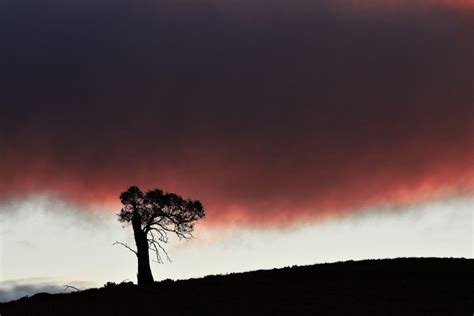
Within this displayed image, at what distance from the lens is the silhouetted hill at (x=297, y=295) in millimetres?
41562

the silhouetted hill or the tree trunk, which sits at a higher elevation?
the tree trunk

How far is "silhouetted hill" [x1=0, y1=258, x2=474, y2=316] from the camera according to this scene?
41562 millimetres

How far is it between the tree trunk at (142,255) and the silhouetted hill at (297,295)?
4793 mm

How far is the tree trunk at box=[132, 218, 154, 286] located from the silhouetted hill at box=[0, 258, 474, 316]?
4.79m

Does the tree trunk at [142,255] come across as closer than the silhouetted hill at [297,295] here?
No

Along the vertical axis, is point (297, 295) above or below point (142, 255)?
below

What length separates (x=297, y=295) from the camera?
155ft

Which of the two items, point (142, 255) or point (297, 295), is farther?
point (142, 255)

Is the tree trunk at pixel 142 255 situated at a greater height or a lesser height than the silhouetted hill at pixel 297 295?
greater

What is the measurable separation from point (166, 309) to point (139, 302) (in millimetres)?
3529

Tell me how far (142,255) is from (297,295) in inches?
689

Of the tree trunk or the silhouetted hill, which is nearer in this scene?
the silhouetted hill

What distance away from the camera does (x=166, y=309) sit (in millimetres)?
42219

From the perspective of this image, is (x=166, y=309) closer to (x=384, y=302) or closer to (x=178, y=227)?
(x=384, y=302)
